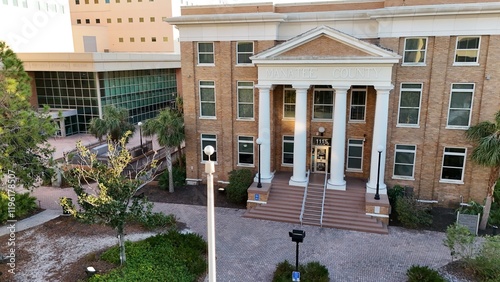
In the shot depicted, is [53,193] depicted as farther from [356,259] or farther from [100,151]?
[356,259]

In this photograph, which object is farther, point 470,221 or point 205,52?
point 205,52

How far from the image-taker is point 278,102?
22.9 metres

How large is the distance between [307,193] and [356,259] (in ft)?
18.6

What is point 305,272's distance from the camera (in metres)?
14.1

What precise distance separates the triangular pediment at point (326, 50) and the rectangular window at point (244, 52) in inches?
76.3

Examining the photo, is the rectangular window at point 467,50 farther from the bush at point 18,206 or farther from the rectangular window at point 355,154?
the bush at point 18,206

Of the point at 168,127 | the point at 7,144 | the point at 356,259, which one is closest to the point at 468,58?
the point at 356,259

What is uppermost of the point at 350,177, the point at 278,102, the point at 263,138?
the point at 278,102

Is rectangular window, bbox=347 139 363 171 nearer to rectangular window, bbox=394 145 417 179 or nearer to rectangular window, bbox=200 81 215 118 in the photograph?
rectangular window, bbox=394 145 417 179

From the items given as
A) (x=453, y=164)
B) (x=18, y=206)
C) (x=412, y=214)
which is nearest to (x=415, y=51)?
(x=453, y=164)

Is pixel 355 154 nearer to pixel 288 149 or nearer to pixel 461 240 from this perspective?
pixel 288 149

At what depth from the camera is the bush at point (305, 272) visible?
45.0ft

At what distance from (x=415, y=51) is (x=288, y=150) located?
924 centimetres

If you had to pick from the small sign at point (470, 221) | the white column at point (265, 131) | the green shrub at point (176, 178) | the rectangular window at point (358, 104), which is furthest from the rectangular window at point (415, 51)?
the green shrub at point (176, 178)
